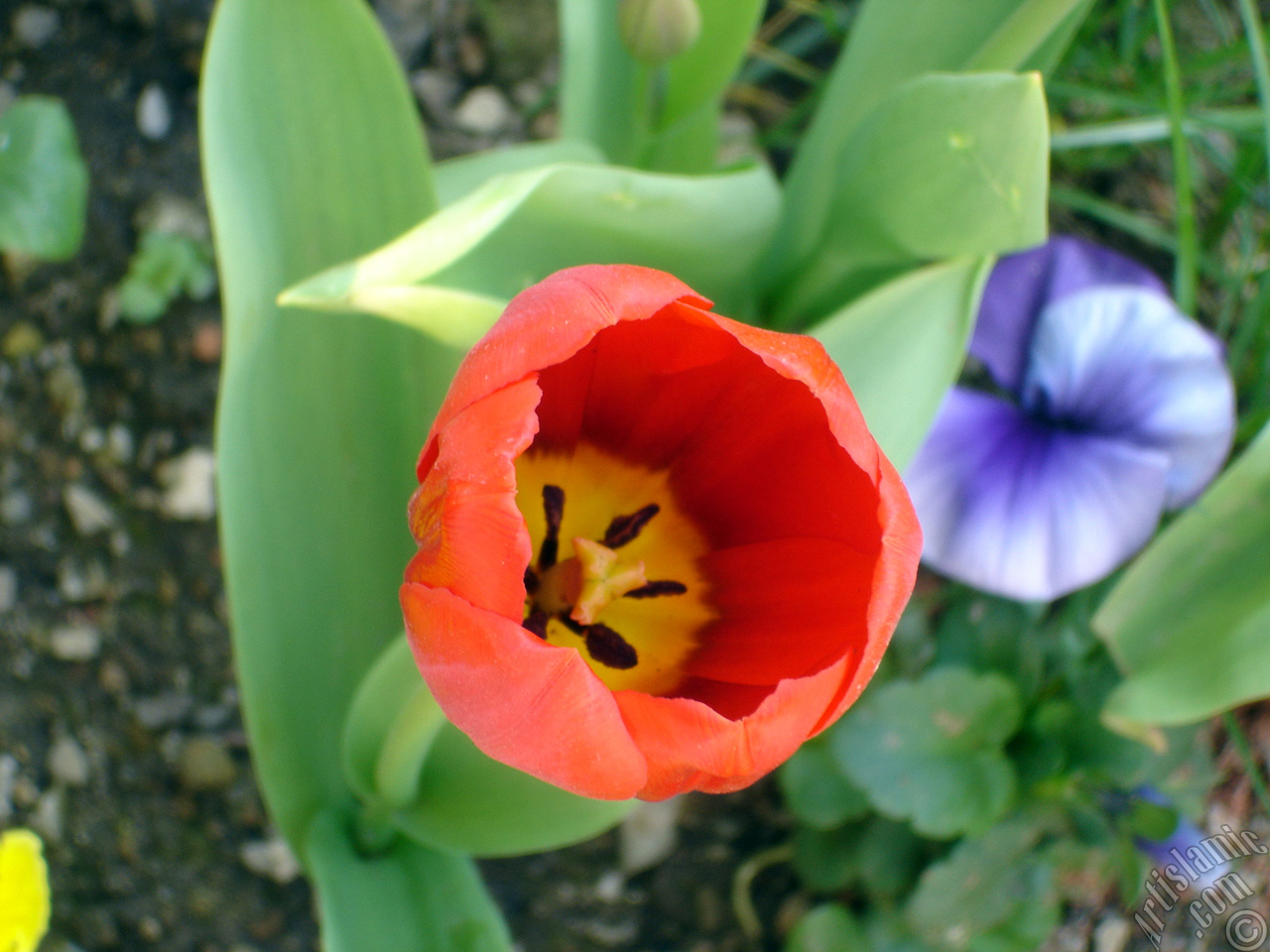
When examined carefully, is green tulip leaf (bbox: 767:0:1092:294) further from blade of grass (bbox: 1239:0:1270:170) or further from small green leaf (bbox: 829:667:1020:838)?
small green leaf (bbox: 829:667:1020:838)

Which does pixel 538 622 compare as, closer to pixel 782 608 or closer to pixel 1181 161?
pixel 782 608

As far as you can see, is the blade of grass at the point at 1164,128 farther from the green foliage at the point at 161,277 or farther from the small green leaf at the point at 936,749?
the green foliage at the point at 161,277

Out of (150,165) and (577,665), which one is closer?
(577,665)

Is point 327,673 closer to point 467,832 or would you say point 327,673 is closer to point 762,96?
point 467,832

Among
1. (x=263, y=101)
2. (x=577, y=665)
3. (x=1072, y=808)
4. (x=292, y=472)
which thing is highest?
(x=263, y=101)

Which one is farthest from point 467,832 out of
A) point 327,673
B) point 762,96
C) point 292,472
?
point 762,96
